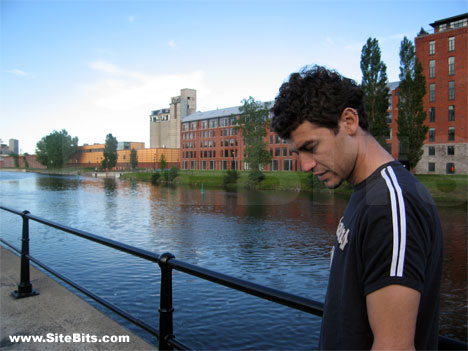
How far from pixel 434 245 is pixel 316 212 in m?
27.6

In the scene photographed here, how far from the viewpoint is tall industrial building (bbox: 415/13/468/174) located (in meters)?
47.5

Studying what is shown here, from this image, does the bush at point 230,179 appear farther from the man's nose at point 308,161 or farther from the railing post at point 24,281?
the man's nose at point 308,161

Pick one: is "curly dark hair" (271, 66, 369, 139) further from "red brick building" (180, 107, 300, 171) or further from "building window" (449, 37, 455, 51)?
"red brick building" (180, 107, 300, 171)

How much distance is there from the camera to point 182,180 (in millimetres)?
60875

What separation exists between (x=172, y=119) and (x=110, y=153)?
3030cm

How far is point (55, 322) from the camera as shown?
384cm

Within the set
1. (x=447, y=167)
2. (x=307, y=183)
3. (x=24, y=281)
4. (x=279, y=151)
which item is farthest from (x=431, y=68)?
(x=24, y=281)

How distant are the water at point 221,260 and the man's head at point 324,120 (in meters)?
7.73

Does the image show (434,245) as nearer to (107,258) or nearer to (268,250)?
(107,258)

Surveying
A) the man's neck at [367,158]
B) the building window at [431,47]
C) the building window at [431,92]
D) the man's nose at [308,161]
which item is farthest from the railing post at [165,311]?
the building window at [431,47]

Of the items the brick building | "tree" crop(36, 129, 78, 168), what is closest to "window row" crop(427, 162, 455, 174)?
the brick building

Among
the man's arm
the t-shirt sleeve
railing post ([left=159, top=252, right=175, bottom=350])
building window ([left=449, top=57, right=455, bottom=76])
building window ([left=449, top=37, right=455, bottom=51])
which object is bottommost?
railing post ([left=159, top=252, right=175, bottom=350])

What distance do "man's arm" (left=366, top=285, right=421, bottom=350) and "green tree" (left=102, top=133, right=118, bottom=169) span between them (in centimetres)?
10789

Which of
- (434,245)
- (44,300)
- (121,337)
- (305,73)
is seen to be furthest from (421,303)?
(44,300)
